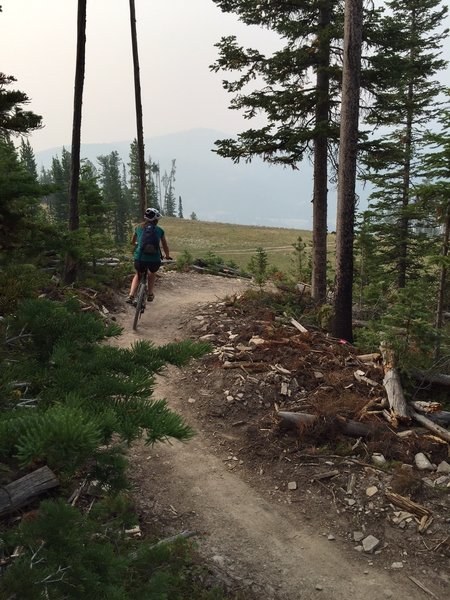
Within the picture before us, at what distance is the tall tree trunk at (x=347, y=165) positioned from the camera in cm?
940

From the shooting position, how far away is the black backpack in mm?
10281

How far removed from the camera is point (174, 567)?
4.51 metres

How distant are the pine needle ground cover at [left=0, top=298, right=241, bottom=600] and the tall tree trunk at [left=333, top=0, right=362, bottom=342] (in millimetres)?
7696

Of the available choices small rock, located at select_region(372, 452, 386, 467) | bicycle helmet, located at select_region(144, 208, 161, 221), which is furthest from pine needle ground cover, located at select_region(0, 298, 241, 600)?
bicycle helmet, located at select_region(144, 208, 161, 221)

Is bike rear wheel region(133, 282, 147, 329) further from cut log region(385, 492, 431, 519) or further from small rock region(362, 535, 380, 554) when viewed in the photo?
small rock region(362, 535, 380, 554)

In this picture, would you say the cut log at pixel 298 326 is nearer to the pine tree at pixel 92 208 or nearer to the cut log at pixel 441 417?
the cut log at pixel 441 417

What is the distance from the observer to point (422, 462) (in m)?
6.59

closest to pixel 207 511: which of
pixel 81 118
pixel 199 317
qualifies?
pixel 199 317

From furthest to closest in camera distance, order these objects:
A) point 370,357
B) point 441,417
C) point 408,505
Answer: point 370,357, point 441,417, point 408,505

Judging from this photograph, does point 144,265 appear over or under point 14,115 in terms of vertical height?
under

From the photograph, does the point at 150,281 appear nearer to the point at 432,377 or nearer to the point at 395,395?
the point at 395,395

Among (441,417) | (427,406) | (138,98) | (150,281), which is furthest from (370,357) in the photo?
(138,98)

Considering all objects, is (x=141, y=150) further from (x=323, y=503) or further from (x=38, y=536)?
(x=38, y=536)

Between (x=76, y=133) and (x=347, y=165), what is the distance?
8.38m
